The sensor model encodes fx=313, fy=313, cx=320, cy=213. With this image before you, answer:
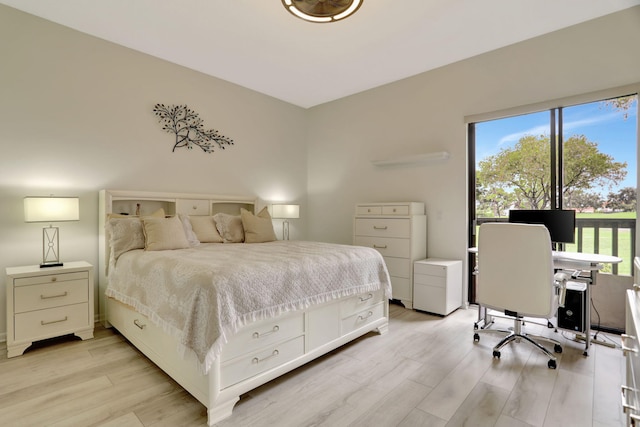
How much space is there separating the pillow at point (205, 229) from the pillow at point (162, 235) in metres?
0.41

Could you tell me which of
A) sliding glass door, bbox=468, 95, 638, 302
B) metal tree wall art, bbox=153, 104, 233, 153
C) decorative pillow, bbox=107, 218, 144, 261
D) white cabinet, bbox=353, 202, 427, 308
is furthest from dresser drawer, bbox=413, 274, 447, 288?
metal tree wall art, bbox=153, 104, 233, 153

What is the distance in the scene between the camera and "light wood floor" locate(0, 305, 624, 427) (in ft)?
5.55

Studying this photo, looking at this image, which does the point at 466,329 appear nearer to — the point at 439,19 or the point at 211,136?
the point at 439,19

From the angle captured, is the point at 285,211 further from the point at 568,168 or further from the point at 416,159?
the point at 568,168

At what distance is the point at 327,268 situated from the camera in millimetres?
2369

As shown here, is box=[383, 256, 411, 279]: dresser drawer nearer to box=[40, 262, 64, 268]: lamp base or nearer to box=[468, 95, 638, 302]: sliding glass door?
box=[468, 95, 638, 302]: sliding glass door

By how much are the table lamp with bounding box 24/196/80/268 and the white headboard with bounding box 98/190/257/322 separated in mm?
344

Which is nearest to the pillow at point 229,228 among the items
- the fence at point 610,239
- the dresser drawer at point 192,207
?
the dresser drawer at point 192,207

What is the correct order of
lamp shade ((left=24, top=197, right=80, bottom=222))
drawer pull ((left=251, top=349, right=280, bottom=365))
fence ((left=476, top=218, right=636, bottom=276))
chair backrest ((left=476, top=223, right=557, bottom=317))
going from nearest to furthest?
drawer pull ((left=251, top=349, right=280, bottom=365)) < chair backrest ((left=476, top=223, right=557, bottom=317)) < lamp shade ((left=24, top=197, right=80, bottom=222)) < fence ((left=476, top=218, right=636, bottom=276))

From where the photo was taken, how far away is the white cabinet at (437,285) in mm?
3338

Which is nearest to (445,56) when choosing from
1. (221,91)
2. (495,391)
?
(221,91)

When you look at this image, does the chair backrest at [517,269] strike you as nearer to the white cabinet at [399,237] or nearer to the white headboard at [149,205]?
the white cabinet at [399,237]

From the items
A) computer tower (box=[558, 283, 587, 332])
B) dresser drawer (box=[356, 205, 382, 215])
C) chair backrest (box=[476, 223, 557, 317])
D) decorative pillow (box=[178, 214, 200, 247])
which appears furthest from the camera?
dresser drawer (box=[356, 205, 382, 215])

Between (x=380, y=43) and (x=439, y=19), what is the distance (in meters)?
0.61
